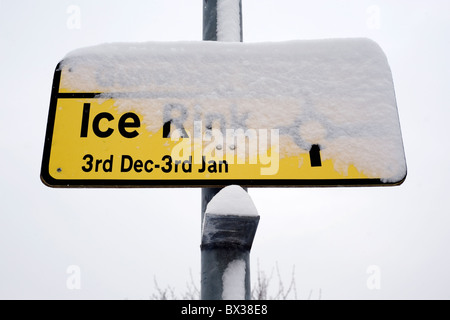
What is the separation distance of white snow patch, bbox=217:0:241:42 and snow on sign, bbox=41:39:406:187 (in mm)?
104

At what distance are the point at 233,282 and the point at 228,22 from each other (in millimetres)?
948

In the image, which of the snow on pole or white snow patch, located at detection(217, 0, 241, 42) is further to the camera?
white snow patch, located at detection(217, 0, 241, 42)

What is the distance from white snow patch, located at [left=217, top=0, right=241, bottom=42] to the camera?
1.36 m

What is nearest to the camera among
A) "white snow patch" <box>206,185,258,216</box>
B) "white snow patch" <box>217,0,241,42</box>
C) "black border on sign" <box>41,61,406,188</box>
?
"white snow patch" <box>206,185,258,216</box>

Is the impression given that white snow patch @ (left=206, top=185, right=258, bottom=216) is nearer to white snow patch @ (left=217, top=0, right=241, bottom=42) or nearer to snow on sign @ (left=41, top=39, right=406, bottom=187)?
snow on sign @ (left=41, top=39, right=406, bottom=187)

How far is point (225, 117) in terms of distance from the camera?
→ 3.66 ft

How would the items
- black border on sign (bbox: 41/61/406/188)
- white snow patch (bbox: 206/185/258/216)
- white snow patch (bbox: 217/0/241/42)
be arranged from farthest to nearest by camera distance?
1. white snow patch (bbox: 217/0/241/42)
2. black border on sign (bbox: 41/61/406/188)
3. white snow patch (bbox: 206/185/258/216)

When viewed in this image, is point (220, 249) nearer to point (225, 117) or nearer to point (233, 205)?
point (233, 205)

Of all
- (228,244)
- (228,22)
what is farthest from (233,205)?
(228,22)
